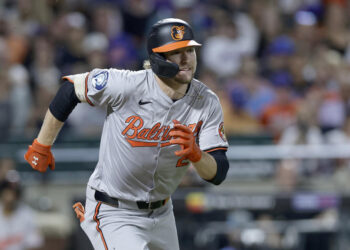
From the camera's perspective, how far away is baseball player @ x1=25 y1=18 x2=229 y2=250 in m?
4.27

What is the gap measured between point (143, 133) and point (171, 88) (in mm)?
312

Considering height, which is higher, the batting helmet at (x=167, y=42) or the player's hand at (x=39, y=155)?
the batting helmet at (x=167, y=42)

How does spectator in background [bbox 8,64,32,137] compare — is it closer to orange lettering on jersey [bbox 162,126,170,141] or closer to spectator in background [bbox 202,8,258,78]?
spectator in background [bbox 202,8,258,78]


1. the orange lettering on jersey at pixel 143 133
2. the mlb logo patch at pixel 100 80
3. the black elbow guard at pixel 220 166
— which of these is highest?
the mlb logo patch at pixel 100 80

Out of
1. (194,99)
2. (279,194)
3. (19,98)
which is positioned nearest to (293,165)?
(279,194)

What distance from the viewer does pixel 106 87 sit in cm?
427

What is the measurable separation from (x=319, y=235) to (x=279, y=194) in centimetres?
60

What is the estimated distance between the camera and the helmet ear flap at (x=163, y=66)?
4191mm

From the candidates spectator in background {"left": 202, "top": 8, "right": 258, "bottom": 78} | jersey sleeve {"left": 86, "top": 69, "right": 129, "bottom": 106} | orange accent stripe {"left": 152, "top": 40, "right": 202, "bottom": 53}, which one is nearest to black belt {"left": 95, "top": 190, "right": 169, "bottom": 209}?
jersey sleeve {"left": 86, "top": 69, "right": 129, "bottom": 106}

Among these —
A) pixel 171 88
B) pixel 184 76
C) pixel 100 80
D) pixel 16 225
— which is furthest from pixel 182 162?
pixel 16 225

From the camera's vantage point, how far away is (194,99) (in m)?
4.41

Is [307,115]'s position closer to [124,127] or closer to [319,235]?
[319,235]

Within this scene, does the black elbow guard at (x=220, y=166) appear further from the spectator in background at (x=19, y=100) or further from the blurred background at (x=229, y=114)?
the spectator in background at (x=19, y=100)

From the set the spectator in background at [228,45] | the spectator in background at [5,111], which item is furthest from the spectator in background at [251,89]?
the spectator in background at [5,111]
